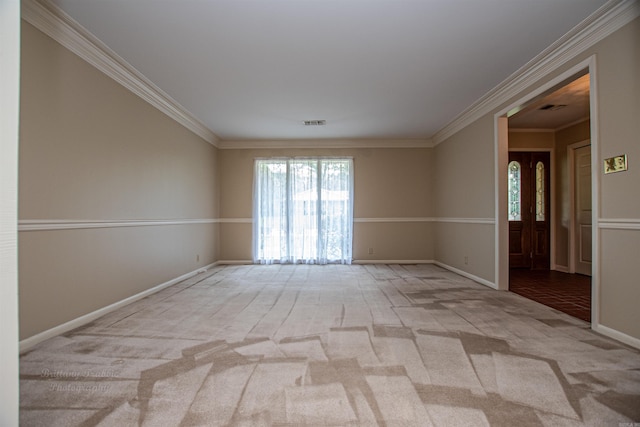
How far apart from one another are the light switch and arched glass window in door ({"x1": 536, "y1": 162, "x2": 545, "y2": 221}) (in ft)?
13.1

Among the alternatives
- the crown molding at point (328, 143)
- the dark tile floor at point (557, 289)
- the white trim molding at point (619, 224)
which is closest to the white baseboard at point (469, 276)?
the dark tile floor at point (557, 289)

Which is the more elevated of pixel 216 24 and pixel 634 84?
pixel 216 24

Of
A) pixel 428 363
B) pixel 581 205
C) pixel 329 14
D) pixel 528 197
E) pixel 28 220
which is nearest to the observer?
pixel 428 363

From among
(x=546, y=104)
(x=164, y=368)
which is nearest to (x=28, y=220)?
(x=164, y=368)

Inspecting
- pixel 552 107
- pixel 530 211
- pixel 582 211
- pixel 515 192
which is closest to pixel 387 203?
pixel 515 192

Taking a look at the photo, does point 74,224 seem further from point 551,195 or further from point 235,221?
point 551,195

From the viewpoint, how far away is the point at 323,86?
4012 mm

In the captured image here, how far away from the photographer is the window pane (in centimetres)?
618

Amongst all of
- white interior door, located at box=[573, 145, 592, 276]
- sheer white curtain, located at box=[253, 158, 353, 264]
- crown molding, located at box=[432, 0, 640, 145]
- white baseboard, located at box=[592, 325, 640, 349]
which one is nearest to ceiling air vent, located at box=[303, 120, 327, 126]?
sheer white curtain, located at box=[253, 158, 353, 264]

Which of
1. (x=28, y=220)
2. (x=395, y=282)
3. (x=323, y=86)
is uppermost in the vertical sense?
(x=323, y=86)

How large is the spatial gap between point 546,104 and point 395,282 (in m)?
3.44

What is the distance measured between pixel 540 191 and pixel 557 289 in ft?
8.31

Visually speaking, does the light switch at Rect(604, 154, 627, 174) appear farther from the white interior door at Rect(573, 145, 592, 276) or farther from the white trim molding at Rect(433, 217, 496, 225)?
the white interior door at Rect(573, 145, 592, 276)

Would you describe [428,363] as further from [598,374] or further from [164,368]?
[164,368]
